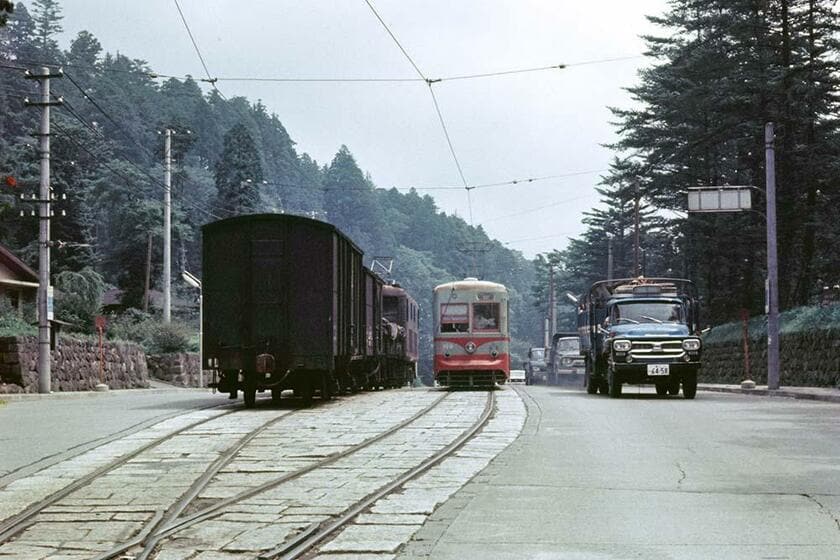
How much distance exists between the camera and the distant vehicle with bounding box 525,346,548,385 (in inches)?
2739

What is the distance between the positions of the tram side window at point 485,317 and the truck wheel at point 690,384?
6746 millimetres

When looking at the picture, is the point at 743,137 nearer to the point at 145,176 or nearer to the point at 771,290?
the point at 771,290

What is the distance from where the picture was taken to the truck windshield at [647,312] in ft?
85.0

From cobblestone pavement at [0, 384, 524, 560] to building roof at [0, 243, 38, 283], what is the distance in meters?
36.4

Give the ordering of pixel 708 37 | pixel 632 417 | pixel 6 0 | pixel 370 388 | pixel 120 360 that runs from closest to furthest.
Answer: pixel 6 0, pixel 632 417, pixel 370 388, pixel 120 360, pixel 708 37

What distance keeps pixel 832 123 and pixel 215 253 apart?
100ft

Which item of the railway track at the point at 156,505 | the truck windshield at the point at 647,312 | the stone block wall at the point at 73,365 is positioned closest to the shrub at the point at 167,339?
the stone block wall at the point at 73,365

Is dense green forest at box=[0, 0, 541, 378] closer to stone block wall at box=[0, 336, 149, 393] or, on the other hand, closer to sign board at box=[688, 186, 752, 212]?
stone block wall at box=[0, 336, 149, 393]

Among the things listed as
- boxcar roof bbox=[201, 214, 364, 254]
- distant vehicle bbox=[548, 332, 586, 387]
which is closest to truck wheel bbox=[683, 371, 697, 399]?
boxcar roof bbox=[201, 214, 364, 254]

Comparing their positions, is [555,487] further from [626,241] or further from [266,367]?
[626,241]

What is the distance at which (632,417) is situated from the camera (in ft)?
62.4

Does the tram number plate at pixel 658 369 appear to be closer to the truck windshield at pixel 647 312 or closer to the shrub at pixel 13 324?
the truck windshield at pixel 647 312

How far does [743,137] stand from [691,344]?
2498 centimetres

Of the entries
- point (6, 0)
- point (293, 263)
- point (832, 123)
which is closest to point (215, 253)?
point (293, 263)
